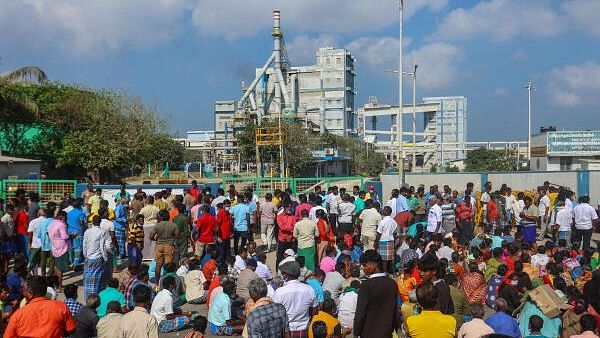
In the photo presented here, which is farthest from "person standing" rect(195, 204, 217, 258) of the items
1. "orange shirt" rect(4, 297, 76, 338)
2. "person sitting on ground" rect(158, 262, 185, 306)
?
"orange shirt" rect(4, 297, 76, 338)

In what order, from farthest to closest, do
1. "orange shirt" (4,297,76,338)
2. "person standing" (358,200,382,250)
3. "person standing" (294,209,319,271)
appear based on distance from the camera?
"person standing" (358,200,382,250) < "person standing" (294,209,319,271) < "orange shirt" (4,297,76,338)

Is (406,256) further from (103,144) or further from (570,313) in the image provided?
(103,144)

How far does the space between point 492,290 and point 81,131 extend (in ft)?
115

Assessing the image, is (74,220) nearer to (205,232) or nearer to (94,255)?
(94,255)

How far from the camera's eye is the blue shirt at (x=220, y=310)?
911 cm

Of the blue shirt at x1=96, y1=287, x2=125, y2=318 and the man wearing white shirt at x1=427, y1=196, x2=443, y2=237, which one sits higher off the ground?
the man wearing white shirt at x1=427, y1=196, x2=443, y2=237

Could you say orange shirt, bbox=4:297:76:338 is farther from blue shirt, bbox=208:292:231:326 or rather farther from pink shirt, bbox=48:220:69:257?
pink shirt, bbox=48:220:69:257

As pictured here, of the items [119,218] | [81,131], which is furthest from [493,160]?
[119,218]

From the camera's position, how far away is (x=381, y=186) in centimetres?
2469

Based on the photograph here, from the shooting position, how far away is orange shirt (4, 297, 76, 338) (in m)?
5.83

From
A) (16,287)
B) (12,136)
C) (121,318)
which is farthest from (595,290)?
(12,136)

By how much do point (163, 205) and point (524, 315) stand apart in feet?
29.2

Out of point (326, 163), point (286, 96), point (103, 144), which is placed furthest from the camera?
point (286, 96)

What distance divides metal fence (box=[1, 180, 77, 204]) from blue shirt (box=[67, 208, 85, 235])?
10853 millimetres
